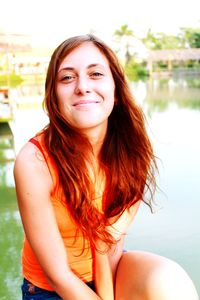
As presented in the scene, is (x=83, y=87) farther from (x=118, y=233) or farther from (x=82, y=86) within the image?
(x=118, y=233)

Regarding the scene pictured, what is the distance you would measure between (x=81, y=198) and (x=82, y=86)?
321 millimetres

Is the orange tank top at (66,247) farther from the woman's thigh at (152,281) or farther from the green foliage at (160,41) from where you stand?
the green foliage at (160,41)

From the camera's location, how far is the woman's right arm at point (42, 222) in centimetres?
117

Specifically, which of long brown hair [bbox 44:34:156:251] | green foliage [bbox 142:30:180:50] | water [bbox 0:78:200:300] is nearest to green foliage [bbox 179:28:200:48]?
green foliage [bbox 142:30:180:50]

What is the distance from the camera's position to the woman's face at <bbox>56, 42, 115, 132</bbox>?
4.08 feet

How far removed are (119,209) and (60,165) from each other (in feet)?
0.87

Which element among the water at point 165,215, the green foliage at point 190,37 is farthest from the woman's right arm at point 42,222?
the green foliage at point 190,37

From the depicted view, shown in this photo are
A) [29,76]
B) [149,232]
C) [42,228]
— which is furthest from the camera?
[29,76]

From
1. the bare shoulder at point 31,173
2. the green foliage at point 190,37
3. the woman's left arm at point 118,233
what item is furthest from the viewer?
the green foliage at point 190,37

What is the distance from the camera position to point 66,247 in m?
1.30

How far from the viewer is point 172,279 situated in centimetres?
122

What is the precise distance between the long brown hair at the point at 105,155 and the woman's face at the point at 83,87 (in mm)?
21

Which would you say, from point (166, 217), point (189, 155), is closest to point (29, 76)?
point (189, 155)

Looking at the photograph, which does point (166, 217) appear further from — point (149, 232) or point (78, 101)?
point (78, 101)
